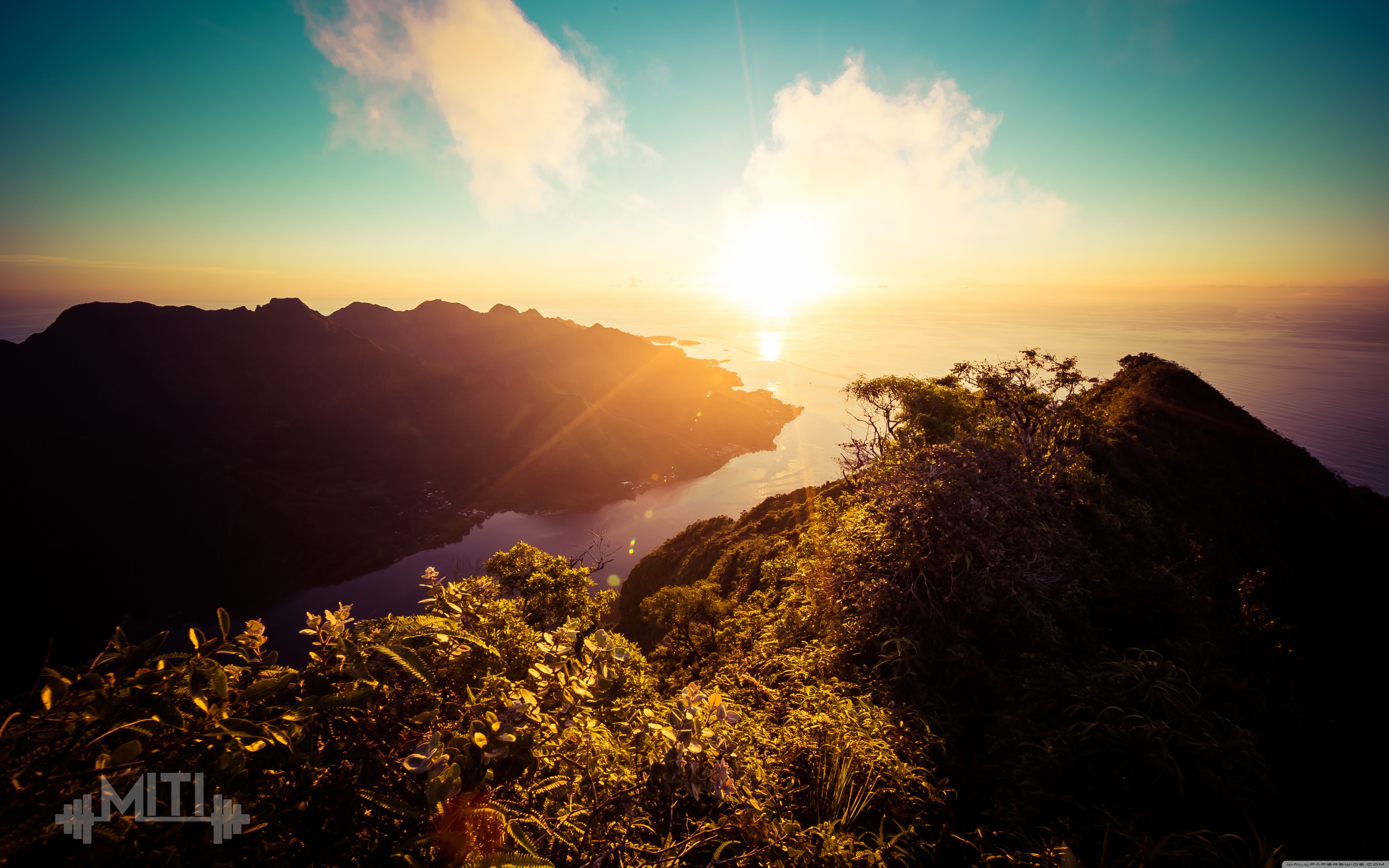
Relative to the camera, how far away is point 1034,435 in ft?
48.2

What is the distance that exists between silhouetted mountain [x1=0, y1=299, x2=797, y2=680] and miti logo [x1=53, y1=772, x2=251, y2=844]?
53061mm

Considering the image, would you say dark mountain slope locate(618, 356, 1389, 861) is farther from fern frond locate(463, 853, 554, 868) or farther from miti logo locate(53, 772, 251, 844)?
miti logo locate(53, 772, 251, 844)

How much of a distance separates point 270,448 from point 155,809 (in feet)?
279

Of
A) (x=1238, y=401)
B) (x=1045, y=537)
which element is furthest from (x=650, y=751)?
(x=1238, y=401)

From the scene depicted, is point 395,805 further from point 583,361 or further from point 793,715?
point 583,361

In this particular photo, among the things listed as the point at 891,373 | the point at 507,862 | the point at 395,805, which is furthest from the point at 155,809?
the point at 891,373

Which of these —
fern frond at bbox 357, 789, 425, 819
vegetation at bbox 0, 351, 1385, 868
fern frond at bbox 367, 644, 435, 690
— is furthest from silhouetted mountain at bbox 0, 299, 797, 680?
fern frond at bbox 357, 789, 425, 819

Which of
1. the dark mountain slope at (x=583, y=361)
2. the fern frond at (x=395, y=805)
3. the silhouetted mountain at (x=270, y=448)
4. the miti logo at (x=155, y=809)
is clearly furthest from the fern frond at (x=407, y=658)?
the dark mountain slope at (x=583, y=361)

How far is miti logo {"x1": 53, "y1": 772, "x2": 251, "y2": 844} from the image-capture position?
165cm

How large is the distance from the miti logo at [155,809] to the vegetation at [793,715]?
33mm

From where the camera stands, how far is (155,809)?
178 centimetres

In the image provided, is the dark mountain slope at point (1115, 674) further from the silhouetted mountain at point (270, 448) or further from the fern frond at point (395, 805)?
the silhouetted mountain at point (270, 448)

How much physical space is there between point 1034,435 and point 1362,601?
9078 millimetres

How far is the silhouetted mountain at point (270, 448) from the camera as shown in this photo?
42500 millimetres
